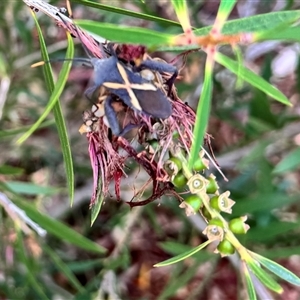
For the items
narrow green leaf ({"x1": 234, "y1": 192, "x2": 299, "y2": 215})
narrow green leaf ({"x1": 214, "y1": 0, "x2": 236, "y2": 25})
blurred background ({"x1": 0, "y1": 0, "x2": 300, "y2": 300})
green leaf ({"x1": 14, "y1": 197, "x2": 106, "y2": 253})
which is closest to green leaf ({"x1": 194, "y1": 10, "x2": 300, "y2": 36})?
narrow green leaf ({"x1": 214, "y1": 0, "x2": 236, "y2": 25})

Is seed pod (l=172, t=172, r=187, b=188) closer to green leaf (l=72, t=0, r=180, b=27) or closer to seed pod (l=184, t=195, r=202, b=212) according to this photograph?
seed pod (l=184, t=195, r=202, b=212)

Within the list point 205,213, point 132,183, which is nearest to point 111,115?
point 205,213

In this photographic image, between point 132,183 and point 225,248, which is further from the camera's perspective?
point 132,183

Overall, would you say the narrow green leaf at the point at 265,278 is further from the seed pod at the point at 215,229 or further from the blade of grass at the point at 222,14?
the blade of grass at the point at 222,14

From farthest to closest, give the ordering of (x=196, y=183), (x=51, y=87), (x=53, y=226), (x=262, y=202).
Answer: (x=262, y=202) → (x=53, y=226) → (x=51, y=87) → (x=196, y=183)

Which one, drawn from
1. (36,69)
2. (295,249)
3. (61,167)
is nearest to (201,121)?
(295,249)

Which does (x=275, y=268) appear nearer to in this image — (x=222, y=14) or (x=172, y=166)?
(x=172, y=166)
